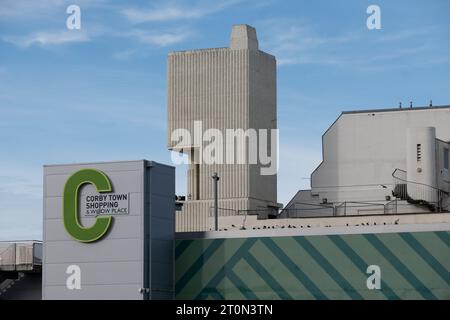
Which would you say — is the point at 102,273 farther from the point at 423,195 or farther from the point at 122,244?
the point at 423,195

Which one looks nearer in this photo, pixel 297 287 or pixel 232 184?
pixel 297 287

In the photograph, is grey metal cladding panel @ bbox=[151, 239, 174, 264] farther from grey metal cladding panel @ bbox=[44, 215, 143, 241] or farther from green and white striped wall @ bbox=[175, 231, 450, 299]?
grey metal cladding panel @ bbox=[44, 215, 143, 241]

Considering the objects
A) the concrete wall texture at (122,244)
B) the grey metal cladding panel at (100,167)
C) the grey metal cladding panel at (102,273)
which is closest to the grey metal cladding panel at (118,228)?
the concrete wall texture at (122,244)

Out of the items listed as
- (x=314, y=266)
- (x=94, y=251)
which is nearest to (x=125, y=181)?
(x=94, y=251)

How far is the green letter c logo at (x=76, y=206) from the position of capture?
84.9 meters

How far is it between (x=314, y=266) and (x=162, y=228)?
362 inches

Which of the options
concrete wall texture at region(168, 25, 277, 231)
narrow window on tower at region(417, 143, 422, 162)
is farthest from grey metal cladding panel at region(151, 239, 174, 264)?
concrete wall texture at region(168, 25, 277, 231)

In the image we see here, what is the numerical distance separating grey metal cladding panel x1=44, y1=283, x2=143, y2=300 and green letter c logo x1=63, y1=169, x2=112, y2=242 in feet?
9.61

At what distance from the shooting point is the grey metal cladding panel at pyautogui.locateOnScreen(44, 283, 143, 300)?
8369 centimetres

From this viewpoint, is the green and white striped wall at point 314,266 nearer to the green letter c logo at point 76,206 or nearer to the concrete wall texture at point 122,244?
the concrete wall texture at point 122,244

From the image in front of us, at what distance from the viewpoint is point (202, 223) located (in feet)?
395

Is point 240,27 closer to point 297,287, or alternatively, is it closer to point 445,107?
point 445,107

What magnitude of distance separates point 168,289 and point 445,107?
130 feet
